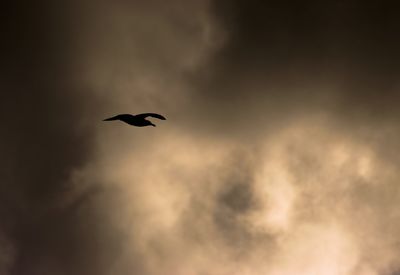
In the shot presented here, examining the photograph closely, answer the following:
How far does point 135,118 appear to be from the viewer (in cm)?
5316
